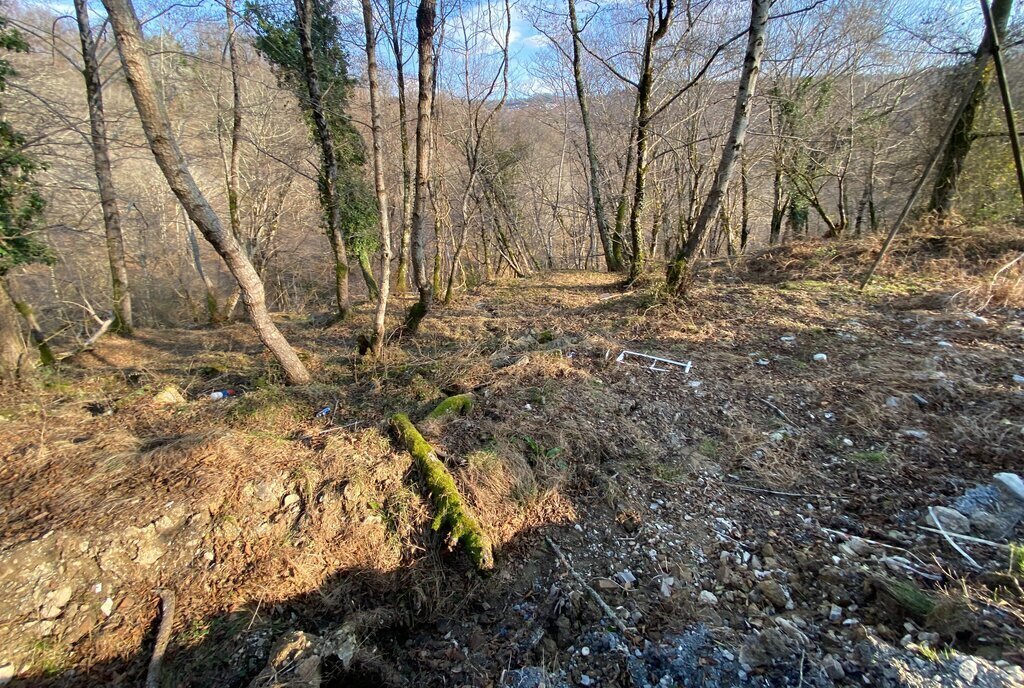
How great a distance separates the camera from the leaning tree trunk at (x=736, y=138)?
16.5 ft

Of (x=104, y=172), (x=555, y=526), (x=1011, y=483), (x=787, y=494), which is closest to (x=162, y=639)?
(x=555, y=526)

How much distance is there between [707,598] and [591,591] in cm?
65

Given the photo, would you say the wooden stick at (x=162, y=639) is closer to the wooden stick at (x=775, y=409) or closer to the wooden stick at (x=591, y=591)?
the wooden stick at (x=591, y=591)

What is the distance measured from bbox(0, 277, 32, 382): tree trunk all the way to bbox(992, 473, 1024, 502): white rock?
8.79 m

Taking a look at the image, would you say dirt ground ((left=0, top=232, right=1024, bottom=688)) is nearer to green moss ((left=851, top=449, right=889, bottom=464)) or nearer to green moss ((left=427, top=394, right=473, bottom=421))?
green moss ((left=851, top=449, right=889, bottom=464))

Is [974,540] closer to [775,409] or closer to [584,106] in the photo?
[775,409]

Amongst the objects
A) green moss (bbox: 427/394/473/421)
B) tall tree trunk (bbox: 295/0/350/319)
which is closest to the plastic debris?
green moss (bbox: 427/394/473/421)

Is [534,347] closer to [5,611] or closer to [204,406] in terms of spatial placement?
[204,406]

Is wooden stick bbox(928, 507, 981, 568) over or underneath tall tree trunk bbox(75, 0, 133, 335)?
underneath

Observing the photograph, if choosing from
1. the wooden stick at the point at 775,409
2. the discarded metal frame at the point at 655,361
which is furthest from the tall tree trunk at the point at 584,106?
the wooden stick at the point at 775,409

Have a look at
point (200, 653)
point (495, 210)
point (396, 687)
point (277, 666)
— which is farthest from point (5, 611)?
point (495, 210)

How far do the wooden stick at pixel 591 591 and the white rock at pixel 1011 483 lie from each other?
8.26ft

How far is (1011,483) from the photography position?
259 centimetres

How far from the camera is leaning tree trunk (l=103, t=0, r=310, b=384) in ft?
10.5
